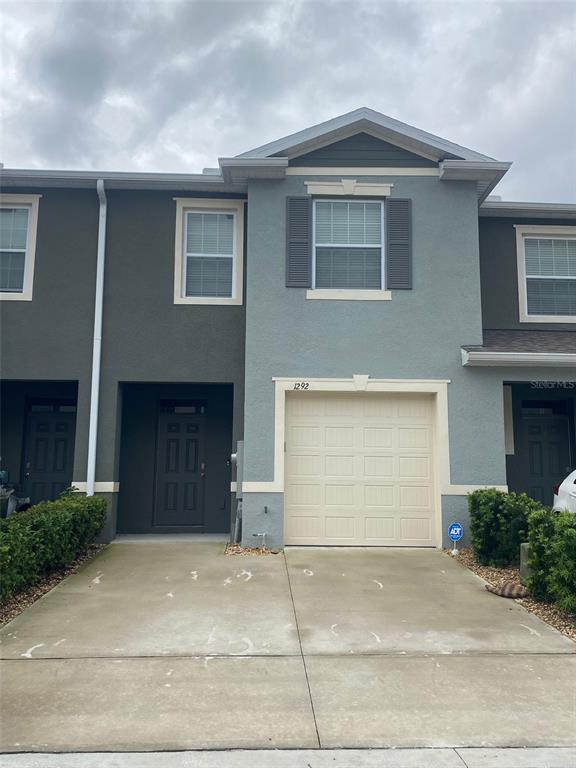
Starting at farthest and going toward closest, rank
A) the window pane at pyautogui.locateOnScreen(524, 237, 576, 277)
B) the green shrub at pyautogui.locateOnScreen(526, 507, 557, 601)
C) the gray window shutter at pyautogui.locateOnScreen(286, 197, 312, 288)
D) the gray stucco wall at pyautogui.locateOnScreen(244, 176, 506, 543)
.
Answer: the window pane at pyautogui.locateOnScreen(524, 237, 576, 277)
the gray window shutter at pyautogui.locateOnScreen(286, 197, 312, 288)
the gray stucco wall at pyautogui.locateOnScreen(244, 176, 506, 543)
the green shrub at pyautogui.locateOnScreen(526, 507, 557, 601)

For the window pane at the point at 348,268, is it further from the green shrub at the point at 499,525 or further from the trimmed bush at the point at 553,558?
the trimmed bush at the point at 553,558

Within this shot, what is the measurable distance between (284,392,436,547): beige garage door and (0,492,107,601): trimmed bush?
2930 millimetres

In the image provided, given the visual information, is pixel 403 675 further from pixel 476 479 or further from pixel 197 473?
pixel 197 473

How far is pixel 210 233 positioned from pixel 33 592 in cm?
633

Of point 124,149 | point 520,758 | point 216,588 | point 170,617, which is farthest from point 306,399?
point 124,149

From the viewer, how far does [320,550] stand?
927cm

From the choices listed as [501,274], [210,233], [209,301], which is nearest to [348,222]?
[210,233]

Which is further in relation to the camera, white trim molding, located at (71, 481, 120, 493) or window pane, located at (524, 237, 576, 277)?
window pane, located at (524, 237, 576, 277)

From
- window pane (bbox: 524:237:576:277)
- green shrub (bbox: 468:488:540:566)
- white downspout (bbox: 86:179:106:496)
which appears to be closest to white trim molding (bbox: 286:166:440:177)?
window pane (bbox: 524:237:576:277)

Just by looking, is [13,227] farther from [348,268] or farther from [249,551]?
[249,551]

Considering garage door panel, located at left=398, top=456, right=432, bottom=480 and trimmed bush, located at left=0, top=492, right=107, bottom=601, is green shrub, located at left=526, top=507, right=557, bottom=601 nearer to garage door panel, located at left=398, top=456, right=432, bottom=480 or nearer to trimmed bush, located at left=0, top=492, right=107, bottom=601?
garage door panel, located at left=398, top=456, right=432, bottom=480

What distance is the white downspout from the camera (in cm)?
989

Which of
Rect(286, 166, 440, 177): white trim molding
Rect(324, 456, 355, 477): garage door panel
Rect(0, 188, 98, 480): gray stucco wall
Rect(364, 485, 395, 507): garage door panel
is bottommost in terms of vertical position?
Rect(364, 485, 395, 507): garage door panel

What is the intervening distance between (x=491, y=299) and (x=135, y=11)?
7.63m
